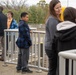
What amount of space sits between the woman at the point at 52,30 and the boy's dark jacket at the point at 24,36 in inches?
80.0

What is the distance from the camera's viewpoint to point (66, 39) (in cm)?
348

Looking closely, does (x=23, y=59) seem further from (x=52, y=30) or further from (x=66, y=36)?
(x=66, y=36)

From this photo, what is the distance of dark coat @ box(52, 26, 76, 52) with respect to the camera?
11.3 ft

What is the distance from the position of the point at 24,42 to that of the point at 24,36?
0.50ft

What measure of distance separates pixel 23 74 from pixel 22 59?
0.39 m

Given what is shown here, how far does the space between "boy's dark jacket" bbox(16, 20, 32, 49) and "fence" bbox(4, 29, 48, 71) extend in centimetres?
37

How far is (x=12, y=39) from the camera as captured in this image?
751cm

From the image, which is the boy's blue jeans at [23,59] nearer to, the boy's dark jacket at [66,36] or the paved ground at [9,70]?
the paved ground at [9,70]

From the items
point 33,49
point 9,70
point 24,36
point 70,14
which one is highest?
point 70,14

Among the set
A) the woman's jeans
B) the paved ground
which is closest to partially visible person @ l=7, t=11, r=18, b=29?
the paved ground

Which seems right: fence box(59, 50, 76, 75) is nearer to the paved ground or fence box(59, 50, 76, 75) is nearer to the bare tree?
the paved ground

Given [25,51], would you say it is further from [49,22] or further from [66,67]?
[66,67]

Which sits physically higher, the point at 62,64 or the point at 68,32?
the point at 68,32

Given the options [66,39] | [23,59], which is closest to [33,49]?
[23,59]
